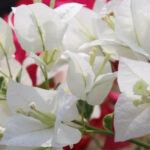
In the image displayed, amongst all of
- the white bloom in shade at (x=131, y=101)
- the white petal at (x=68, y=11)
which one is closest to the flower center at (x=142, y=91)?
the white bloom in shade at (x=131, y=101)

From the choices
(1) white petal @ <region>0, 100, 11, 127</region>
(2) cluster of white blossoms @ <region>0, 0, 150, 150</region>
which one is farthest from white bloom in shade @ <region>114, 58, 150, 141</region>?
(1) white petal @ <region>0, 100, 11, 127</region>

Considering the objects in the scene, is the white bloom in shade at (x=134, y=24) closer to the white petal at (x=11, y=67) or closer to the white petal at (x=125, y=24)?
the white petal at (x=125, y=24)

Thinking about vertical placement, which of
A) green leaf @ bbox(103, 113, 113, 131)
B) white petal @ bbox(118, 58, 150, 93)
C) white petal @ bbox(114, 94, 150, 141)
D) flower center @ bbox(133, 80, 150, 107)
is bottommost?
green leaf @ bbox(103, 113, 113, 131)

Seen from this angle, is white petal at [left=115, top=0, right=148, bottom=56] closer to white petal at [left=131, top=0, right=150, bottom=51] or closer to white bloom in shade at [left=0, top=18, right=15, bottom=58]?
white petal at [left=131, top=0, right=150, bottom=51]

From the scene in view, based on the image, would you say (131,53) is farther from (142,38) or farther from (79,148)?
(79,148)

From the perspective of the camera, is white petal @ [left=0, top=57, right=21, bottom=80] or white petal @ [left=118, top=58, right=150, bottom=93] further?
white petal @ [left=0, top=57, right=21, bottom=80]

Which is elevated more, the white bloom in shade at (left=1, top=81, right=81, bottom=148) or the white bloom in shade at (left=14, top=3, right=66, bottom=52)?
the white bloom in shade at (left=14, top=3, right=66, bottom=52)

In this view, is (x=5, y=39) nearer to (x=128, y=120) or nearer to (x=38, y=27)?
(x=38, y=27)
